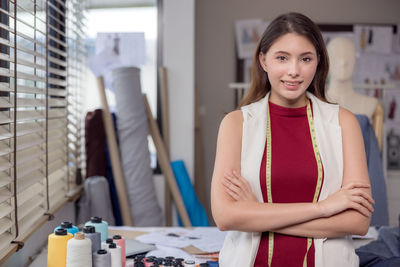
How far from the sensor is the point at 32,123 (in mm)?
2094

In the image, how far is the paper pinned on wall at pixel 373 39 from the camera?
4.27 m

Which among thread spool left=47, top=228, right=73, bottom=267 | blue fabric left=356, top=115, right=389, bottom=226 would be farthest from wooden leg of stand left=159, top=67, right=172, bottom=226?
thread spool left=47, top=228, right=73, bottom=267

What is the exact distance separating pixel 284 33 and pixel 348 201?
0.53 m

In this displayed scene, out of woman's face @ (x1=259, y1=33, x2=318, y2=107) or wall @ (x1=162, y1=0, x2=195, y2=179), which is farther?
wall @ (x1=162, y1=0, x2=195, y2=179)

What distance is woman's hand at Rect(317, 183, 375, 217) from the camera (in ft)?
4.57

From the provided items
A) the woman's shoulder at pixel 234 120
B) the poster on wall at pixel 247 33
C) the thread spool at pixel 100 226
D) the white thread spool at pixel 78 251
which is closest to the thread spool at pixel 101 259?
the white thread spool at pixel 78 251

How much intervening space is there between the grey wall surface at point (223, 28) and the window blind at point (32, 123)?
1306mm

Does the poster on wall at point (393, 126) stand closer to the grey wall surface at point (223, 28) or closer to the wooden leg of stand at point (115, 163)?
the grey wall surface at point (223, 28)

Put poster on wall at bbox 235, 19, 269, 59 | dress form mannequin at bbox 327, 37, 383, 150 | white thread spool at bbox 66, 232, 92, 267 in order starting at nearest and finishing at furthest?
white thread spool at bbox 66, 232, 92, 267 → dress form mannequin at bbox 327, 37, 383, 150 → poster on wall at bbox 235, 19, 269, 59

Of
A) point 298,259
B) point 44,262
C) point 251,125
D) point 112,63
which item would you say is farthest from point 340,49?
point 44,262

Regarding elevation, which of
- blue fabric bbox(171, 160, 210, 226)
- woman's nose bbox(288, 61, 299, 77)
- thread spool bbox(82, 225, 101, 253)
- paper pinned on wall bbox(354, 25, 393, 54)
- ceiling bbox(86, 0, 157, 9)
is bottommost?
blue fabric bbox(171, 160, 210, 226)

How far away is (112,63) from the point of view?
3.49 meters

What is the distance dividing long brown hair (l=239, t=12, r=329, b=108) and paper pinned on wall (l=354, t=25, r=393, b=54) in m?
2.90

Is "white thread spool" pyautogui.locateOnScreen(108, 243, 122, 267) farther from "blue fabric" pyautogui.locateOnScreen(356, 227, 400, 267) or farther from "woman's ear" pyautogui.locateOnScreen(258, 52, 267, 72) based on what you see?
"blue fabric" pyautogui.locateOnScreen(356, 227, 400, 267)
